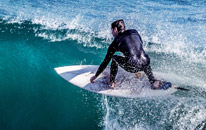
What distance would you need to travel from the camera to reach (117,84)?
4738 millimetres

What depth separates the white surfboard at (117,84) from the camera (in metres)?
4.48

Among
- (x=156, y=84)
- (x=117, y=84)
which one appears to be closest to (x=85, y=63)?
(x=117, y=84)

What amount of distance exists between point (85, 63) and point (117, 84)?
210cm

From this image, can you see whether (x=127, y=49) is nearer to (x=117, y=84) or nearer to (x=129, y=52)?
(x=129, y=52)

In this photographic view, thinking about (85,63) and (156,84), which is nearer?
(156,84)

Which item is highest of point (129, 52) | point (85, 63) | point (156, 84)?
point (129, 52)

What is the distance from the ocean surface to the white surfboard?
34 cm

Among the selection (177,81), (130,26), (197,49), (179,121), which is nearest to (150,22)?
(130,26)

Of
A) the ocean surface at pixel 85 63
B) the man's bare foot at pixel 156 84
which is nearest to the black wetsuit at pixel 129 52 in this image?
the man's bare foot at pixel 156 84

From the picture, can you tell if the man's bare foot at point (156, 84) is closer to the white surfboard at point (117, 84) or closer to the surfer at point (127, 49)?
the white surfboard at point (117, 84)

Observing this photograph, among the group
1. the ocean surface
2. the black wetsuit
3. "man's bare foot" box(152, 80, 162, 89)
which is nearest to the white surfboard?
"man's bare foot" box(152, 80, 162, 89)

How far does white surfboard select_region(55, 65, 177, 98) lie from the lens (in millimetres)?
4484

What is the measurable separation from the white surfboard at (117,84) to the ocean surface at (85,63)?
0.34 m

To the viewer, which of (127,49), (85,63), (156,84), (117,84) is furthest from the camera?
(85,63)
